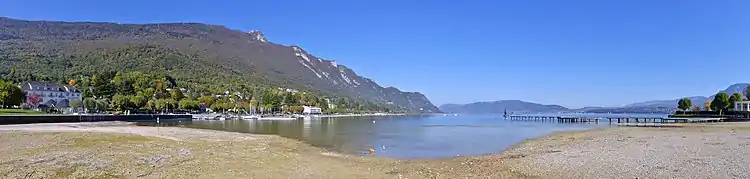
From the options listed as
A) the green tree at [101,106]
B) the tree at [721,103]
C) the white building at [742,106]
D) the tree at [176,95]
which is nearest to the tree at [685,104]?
the tree at [721,103]

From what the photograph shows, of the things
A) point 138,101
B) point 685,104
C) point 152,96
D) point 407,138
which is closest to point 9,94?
point 138,101

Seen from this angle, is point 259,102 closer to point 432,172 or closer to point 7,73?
point 7,73

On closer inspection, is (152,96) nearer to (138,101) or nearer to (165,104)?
(165,104)

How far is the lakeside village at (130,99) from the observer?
102 metres

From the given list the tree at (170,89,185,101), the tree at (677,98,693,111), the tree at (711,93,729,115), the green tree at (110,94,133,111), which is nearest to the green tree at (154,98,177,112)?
the tree at (170,89,185,101)

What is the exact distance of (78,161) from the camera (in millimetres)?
18766

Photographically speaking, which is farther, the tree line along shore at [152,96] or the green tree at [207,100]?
the green tree at [207,100]

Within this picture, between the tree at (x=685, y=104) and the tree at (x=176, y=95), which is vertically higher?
the tree at (x=176, y=95)

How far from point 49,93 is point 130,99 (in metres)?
17.7

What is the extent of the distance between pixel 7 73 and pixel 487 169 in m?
170

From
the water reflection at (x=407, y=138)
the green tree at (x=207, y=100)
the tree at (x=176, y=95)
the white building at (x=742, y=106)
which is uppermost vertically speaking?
the tree at (x=176, y=95)

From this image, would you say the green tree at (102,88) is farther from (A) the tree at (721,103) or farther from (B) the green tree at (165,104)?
(A) the tree at (721,103)

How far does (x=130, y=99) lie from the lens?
121438mm

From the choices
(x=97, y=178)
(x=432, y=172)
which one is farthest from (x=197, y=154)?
(x=432, y=172)
